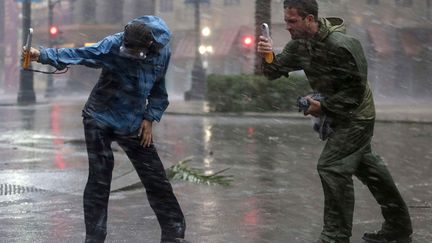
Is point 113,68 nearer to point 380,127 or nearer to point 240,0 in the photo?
point 380,127

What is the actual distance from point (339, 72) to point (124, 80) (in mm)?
1444

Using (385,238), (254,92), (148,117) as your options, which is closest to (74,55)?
(148,117)

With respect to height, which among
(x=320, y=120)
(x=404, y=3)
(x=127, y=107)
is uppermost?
(x=127, y=107)

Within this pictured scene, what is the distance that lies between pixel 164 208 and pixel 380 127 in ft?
42.6

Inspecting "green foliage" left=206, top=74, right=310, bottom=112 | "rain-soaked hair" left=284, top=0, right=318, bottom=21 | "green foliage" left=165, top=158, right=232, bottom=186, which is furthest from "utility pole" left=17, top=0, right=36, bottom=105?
"rain-soaked hair" left=284, top=0, right=318, bottom=21

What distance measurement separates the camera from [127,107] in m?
4.32

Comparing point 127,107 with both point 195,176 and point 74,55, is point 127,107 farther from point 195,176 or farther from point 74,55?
point 195,176

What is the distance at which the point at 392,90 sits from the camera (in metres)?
39.5

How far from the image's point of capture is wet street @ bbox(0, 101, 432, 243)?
17.3 ft

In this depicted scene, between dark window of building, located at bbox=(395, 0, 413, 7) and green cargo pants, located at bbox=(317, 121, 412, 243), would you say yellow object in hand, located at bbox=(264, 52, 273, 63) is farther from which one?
dark window of building, located at bbox=(395, 0, 413, 7)

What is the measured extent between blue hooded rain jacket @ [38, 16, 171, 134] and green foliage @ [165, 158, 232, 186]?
11.2ft

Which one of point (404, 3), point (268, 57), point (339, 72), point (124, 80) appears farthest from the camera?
point (404, 3)

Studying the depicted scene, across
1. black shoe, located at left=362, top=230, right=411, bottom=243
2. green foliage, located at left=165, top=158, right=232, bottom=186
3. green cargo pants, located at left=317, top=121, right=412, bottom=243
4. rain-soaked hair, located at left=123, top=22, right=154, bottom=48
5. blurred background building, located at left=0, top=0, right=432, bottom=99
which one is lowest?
blurred background building, located at left=0, top=0, right=432, bottom=99

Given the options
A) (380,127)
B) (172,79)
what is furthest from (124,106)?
(172,79)
